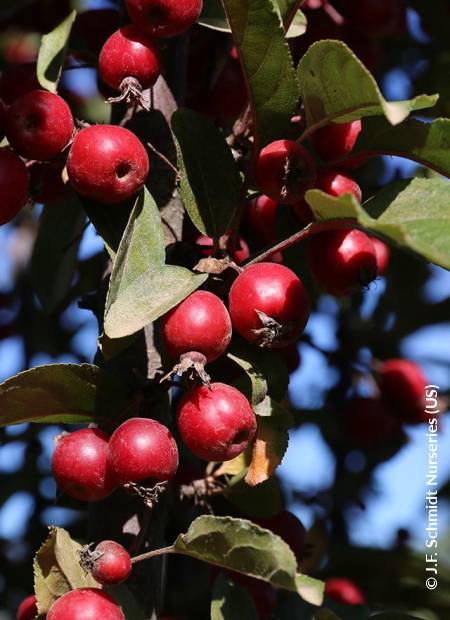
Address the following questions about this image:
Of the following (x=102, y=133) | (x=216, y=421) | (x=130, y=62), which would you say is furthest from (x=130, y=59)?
(x=216, y=421)

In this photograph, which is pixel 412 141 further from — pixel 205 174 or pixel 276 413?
pixel 276 413

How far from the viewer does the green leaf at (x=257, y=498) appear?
1.40 metres

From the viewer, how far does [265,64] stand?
3.84 ft

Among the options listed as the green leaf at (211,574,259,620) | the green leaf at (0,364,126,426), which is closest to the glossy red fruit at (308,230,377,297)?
the green leaf at (0,364,126,426)

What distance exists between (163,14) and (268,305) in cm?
42

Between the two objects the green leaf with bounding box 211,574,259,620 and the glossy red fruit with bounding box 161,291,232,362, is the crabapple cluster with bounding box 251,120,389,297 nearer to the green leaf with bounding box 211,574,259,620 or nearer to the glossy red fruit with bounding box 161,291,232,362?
the glossy red fruit with bounding box 161,291,232,362

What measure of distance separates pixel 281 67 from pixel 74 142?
0.28 meters

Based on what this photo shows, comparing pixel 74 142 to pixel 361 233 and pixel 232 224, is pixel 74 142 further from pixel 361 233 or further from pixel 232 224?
pixel 361 233

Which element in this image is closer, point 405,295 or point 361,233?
point 361,233

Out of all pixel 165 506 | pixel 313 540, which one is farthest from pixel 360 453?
pixel 165 506

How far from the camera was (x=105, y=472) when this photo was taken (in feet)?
3.73

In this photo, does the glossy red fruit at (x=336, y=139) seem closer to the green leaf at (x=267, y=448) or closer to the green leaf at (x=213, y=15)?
the green leaf at (x=213, y=15)

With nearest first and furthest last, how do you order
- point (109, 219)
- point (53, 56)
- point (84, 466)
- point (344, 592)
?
point (84, 466)
point (109, 219)
point (53, 56)
point (344, 592)

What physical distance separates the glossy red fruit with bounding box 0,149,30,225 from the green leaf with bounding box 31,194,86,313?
0.57 metres
